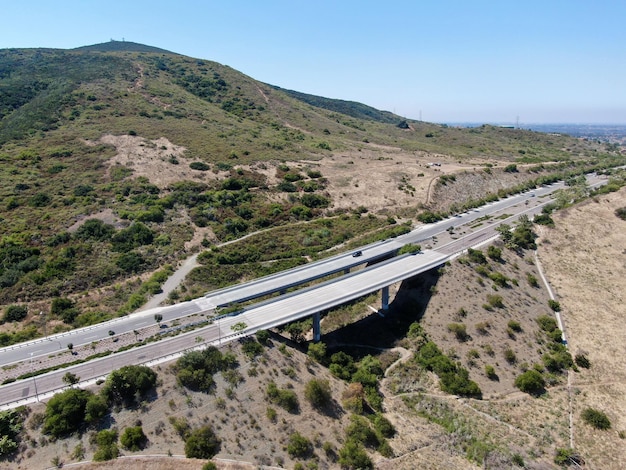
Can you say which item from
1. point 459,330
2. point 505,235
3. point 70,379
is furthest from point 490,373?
point 70,379

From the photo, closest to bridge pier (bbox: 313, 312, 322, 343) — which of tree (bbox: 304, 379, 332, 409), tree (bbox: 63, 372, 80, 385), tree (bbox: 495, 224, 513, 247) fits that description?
tree (bbox: 304, 379, 332, 409)

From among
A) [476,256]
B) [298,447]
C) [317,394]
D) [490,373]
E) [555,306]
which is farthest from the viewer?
[476,256]

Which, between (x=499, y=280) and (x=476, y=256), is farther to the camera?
(x=476, y=256)

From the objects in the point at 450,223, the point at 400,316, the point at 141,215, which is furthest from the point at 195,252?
the point at 450,223

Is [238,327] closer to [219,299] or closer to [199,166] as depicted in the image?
[219,299]

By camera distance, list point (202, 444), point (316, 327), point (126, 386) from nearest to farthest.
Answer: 1. point (202, 444)
2. point (126, 386)
3. point (316, 327)

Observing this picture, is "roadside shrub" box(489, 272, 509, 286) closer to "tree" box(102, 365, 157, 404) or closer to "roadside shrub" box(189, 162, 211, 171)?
"tree" box(102, 365, 157, 404)
